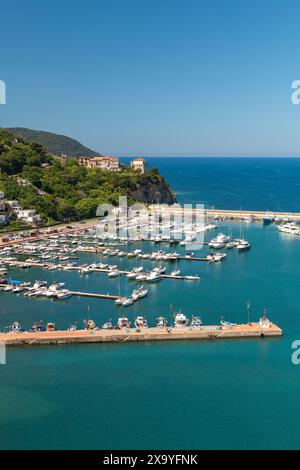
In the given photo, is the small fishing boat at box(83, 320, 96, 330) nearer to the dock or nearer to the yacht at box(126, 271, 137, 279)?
the dock

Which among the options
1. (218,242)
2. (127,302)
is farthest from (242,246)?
(127,302)

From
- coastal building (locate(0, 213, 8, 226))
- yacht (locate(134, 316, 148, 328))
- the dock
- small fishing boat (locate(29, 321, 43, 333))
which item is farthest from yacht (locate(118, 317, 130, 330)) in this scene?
coastal building (locate(0, 213, 8, 226))

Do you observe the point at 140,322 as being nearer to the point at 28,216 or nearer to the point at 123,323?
the point at 123,323

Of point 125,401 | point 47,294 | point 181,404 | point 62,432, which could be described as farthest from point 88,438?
point 47,294

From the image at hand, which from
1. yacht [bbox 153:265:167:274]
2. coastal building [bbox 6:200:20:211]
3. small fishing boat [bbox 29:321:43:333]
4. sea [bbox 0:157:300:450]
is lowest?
sea [bbox 0:157:300:450]

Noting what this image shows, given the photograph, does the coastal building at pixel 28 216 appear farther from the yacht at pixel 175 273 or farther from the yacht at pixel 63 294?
the yacht at pixel 63 294

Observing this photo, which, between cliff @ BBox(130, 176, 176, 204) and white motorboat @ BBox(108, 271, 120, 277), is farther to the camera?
cliff @ BBox(130, 176, 176, 204)
